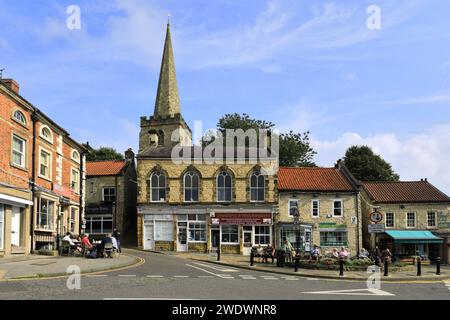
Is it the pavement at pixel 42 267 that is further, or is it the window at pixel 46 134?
the window at pixel 46 134

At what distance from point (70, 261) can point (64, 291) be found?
9.36 m

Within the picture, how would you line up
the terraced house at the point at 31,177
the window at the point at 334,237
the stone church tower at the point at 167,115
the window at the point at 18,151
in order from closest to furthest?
the terraced house at the point at 31,177 → the window at the point at 18,151 → the window at the point at 334,237 → the stone church tower at the point at 167,115

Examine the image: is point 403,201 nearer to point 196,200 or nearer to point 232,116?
point 196,200

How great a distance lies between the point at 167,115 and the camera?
202ft

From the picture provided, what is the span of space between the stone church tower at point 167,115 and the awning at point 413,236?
26748 millimetres

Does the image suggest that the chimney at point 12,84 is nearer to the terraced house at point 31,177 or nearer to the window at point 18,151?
the terraced house at point 31,177

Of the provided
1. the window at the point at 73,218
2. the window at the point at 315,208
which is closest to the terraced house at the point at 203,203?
the window at the point at 315,208

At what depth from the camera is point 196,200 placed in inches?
1660

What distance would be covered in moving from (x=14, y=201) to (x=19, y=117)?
4.33 metres

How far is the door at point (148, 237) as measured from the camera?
41719 mm

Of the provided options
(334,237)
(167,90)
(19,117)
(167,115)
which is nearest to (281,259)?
(19,117)

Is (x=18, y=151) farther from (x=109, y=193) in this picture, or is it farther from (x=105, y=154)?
(x=105, y=154)

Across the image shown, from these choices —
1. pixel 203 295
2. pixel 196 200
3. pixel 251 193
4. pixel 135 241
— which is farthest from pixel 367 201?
pixel 203 295

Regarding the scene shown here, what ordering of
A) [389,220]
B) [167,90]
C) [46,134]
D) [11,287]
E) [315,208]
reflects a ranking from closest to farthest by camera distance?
[11,287]
[46,134]
[315,208]
[389,220]
[167,90]
